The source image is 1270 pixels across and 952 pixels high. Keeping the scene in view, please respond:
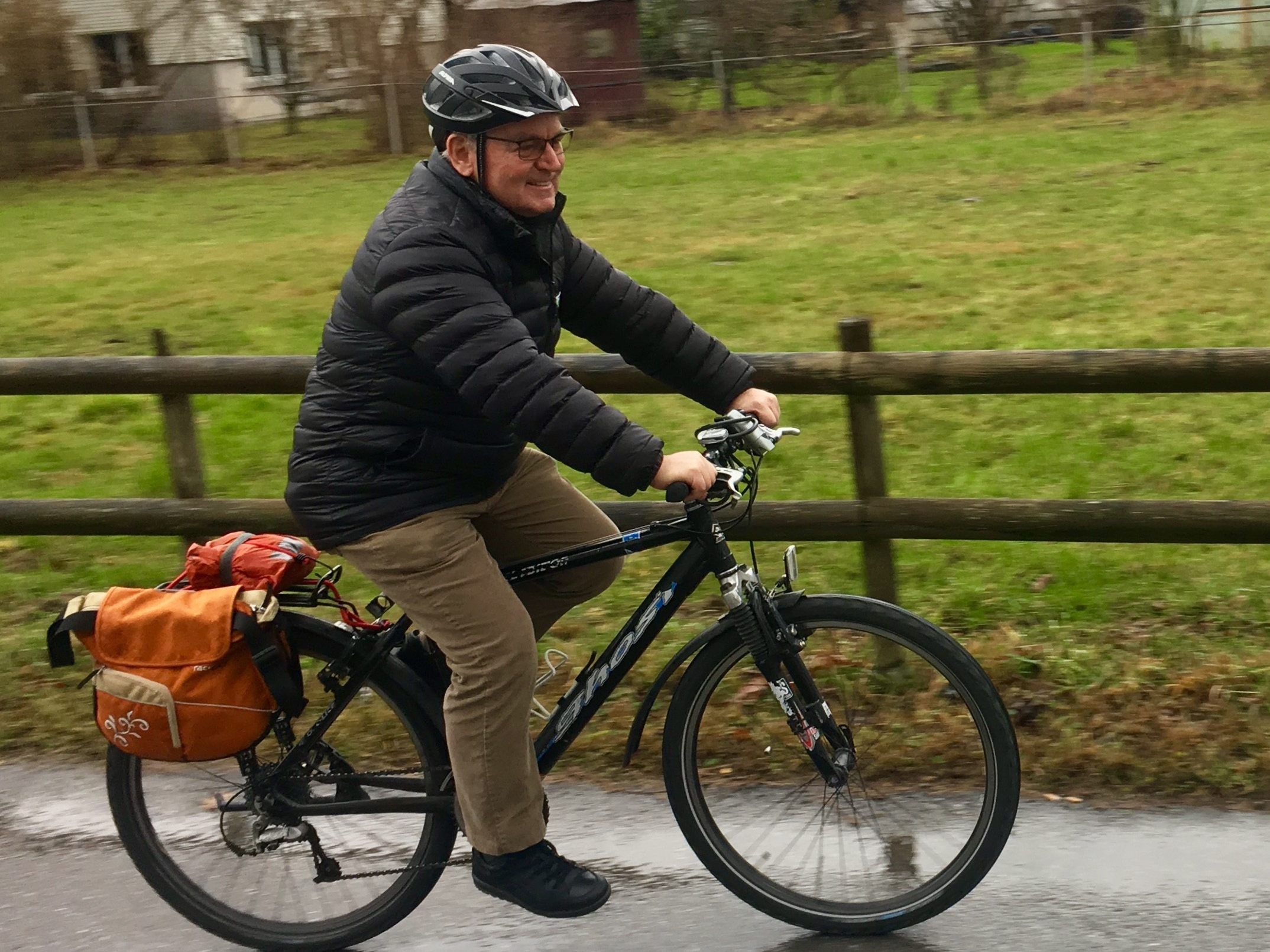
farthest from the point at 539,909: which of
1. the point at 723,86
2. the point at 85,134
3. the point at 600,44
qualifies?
the point at 600,44

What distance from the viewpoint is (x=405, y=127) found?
23.5 m

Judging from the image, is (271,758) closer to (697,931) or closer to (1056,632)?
(697,931)

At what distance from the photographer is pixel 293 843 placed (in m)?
3.87

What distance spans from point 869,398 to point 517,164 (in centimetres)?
181

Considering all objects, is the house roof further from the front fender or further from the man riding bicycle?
the front fender

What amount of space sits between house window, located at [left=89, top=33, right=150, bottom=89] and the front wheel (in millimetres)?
24680

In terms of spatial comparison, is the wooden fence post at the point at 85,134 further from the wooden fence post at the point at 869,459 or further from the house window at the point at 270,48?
the wooden fence post at the point at 869,459

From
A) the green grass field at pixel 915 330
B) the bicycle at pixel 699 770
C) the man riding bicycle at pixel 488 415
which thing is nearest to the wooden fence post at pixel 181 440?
the green grass field at pixel 915 330

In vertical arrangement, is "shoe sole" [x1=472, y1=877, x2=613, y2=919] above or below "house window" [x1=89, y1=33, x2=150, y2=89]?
below

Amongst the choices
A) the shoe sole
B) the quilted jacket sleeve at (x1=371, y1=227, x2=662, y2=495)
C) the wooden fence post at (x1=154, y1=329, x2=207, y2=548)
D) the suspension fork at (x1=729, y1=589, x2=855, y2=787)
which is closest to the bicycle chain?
the shoe sole

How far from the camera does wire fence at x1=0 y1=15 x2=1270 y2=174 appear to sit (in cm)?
2067

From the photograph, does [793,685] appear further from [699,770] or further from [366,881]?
[366,881]

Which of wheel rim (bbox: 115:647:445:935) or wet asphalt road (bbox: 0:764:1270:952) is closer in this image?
wet asphalt road (bbox: 0:764:1270:952)

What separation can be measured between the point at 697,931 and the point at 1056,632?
2.08 meters
